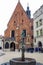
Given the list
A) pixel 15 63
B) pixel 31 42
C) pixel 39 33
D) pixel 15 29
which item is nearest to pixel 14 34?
pixel 15 29

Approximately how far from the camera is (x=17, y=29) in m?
51.4

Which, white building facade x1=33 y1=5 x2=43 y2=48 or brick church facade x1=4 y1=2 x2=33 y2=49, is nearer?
white building facade x1=33 y1=5 x2=43 y2=48

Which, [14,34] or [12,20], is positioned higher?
[12,20]

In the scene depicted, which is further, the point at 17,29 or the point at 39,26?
the point at 17,29

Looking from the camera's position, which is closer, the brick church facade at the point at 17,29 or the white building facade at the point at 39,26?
the white building facade at the point at 39,26

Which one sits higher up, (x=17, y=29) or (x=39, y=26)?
(x=17, y=29)

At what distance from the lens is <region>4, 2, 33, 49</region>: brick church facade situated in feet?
165

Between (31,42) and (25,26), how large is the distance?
480 centimetres

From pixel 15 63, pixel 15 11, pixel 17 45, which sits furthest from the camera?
pixel 15 11

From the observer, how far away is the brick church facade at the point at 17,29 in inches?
1975

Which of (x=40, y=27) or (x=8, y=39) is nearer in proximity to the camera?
(x=40, y=27)

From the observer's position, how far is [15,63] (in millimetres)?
10469

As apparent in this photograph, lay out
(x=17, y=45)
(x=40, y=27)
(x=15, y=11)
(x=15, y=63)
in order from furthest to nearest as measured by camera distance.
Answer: (x=15, y=11) → (x=17, y=45) → (x=40, y=27) → (x=15, y=63)

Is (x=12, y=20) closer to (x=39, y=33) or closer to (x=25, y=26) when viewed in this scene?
(x=25, y=26)
